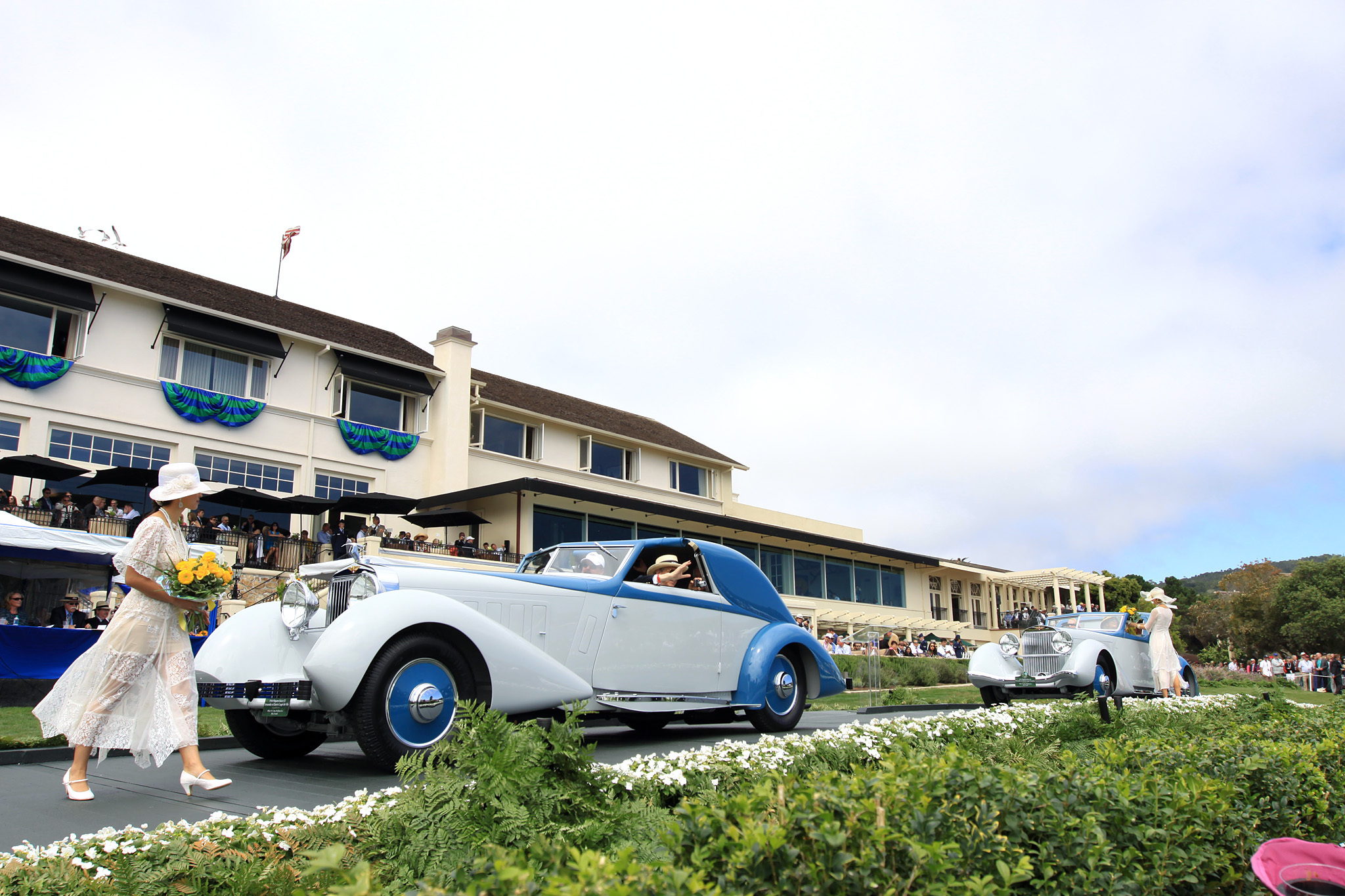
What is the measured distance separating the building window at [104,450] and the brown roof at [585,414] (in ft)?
35.8

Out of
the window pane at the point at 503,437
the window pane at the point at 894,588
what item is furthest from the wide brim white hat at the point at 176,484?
the window pane at the point at 894,588

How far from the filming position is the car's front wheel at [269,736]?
673 centimetres

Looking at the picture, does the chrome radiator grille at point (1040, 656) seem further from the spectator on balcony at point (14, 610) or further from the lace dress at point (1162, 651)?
the spectator on balcony at point (14, 610)

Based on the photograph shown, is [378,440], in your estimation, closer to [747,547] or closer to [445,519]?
[445,519]

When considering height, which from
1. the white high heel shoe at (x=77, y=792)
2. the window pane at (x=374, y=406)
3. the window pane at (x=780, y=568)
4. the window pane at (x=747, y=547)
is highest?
the window pane at (x=374, y=406)

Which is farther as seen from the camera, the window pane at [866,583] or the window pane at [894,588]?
the window pane at [894,588]

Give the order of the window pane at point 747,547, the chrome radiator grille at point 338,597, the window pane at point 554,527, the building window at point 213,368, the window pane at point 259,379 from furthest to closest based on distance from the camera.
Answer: the window pane at point 747,547
the window pane at point 554,527
the window pane at point 259,379
the building window at point 213,368
the chrome radiator grille at point 338,597

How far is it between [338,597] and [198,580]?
147 cm

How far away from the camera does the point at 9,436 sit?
2030 centimetres

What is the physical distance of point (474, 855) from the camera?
8.86 ft

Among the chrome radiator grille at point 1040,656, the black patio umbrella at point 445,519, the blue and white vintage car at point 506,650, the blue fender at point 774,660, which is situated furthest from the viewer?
the black patio umbrella at point 445,519

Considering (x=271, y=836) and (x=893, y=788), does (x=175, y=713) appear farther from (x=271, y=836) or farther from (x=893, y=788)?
(x=893, y=788)

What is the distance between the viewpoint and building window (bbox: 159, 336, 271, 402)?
2378 cm

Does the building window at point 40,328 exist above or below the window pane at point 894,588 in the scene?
above
